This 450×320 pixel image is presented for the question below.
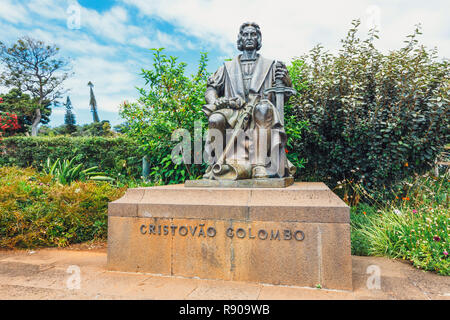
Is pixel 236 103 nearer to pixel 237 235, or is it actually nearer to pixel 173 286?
pixel 237 235

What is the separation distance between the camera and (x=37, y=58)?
28500 millimetres

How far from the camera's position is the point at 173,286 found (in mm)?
3100

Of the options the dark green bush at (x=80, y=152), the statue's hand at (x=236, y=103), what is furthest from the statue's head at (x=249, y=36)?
the dark green bush at (x=80, y=152)

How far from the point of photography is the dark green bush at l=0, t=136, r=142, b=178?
9492 mm

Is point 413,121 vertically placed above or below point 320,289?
above

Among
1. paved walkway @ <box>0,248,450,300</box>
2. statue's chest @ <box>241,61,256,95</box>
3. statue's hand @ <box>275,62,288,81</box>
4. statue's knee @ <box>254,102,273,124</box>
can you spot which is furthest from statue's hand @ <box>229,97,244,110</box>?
paved walkway @ <box>0,248,450,300</box>

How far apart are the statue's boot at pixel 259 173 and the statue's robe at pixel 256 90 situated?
0.57 feet

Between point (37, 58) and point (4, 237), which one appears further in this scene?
point (37, 58)

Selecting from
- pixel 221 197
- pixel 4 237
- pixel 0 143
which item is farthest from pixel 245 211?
pixel 0 143

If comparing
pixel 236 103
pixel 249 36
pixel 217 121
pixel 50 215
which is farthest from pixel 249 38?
pixel 50 215

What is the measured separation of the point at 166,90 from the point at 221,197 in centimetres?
439

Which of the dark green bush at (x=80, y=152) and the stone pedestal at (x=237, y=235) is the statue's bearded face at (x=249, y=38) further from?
the dark green bush at (x=80, y=152)

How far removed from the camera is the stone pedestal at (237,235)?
3.00 metres
